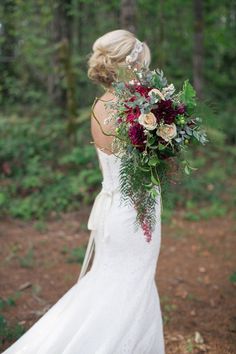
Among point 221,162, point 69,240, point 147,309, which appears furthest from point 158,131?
point 221,162

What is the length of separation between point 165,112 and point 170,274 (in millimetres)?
3503

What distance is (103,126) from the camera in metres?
3.23

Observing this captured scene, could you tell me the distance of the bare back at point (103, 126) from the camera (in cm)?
318

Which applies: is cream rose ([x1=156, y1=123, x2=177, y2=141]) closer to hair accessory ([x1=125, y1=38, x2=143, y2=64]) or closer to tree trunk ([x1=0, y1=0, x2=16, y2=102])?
hair accessory ([x1=125, y1=38, x2=143, y2=64])

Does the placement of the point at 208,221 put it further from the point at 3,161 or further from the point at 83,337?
the point at 83,337

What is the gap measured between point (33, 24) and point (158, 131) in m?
11.9

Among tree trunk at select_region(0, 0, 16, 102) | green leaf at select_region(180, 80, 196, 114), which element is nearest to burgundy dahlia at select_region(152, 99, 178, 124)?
green leaf at select_region(180, 80, 196, 114)

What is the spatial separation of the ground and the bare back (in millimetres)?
1868

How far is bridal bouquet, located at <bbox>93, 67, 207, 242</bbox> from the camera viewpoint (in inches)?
110

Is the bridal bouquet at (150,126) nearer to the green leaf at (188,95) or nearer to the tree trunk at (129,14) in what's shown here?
the green leaf at (188,95)

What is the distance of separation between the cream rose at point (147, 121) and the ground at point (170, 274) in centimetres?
235

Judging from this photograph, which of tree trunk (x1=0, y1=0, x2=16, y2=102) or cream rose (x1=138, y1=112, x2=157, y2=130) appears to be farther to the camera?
tree trunk (x1=0, y1=0, x2=16, y2=102)

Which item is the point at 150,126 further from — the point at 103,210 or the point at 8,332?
the point at 8,332

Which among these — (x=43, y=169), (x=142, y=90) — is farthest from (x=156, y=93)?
(x=43, y=169)
